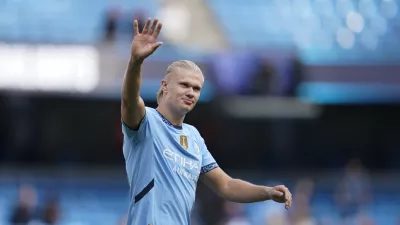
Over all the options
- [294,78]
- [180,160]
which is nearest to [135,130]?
[180,160]

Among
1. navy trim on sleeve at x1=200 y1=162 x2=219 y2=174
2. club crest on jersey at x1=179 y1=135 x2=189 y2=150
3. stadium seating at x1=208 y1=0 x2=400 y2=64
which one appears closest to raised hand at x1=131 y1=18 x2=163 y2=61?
club crest on jersey at x1=179 y1=135 x2=189 y2=150

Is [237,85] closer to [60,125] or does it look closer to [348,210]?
[348,210]

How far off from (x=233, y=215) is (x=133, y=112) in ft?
35.6

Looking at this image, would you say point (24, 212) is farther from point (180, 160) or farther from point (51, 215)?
point (180, 160)

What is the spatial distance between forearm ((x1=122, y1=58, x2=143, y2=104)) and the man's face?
0.46 metres

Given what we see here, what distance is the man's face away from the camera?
17.3 ft

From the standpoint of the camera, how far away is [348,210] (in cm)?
1691

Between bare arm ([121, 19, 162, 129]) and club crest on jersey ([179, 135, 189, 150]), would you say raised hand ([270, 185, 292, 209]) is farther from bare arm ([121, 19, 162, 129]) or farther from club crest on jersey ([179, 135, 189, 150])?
bare arm ([121, 19, 162, 129])

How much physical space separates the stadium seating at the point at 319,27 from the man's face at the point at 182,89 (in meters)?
13.5

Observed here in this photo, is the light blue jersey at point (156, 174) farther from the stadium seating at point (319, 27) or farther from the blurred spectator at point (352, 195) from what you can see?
the stadium seating at point (319, 27)

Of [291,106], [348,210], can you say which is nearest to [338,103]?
[291,106]

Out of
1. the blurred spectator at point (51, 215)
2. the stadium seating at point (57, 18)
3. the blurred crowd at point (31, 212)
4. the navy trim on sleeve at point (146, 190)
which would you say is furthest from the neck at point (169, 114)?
the stadium seating at point (57, 18)

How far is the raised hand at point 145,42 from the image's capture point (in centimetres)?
480

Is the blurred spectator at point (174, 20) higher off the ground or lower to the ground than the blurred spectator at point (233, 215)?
higher
